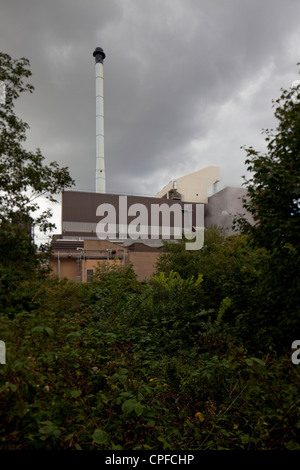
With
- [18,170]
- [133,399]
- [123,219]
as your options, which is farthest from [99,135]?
[133,399]

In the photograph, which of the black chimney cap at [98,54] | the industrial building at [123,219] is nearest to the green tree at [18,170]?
the industrial building at [123,219]

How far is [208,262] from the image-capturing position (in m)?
9.34

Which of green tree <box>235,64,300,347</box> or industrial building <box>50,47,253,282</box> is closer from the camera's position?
green tree <box>235,64,300,347</box>

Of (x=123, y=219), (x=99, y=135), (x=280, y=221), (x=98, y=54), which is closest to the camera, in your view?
(x=280, y=221)

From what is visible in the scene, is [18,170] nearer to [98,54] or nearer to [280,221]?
[280,221]

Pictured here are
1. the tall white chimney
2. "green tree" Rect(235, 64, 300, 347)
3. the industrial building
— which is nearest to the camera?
"green tree" Rect(235, 64, 300, 347)

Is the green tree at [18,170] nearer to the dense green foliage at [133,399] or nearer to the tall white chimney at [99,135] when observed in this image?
the dense green foliage at [133,399]

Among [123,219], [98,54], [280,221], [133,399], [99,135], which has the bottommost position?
[133,399]

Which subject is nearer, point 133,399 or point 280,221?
point 133,399

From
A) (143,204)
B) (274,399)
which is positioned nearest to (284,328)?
(274,399)

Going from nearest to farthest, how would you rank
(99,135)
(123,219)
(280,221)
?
1. (280,221)
2. (123,219)
3. (99,135)

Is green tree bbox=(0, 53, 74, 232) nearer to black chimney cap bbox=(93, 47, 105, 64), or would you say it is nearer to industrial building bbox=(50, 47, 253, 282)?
industrial building bbox=(50, 47, 253, 282)

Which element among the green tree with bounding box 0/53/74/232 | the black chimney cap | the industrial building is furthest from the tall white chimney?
the green tree with bounding box 0/53/74/232

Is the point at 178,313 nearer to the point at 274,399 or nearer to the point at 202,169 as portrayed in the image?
the point at 274,399
